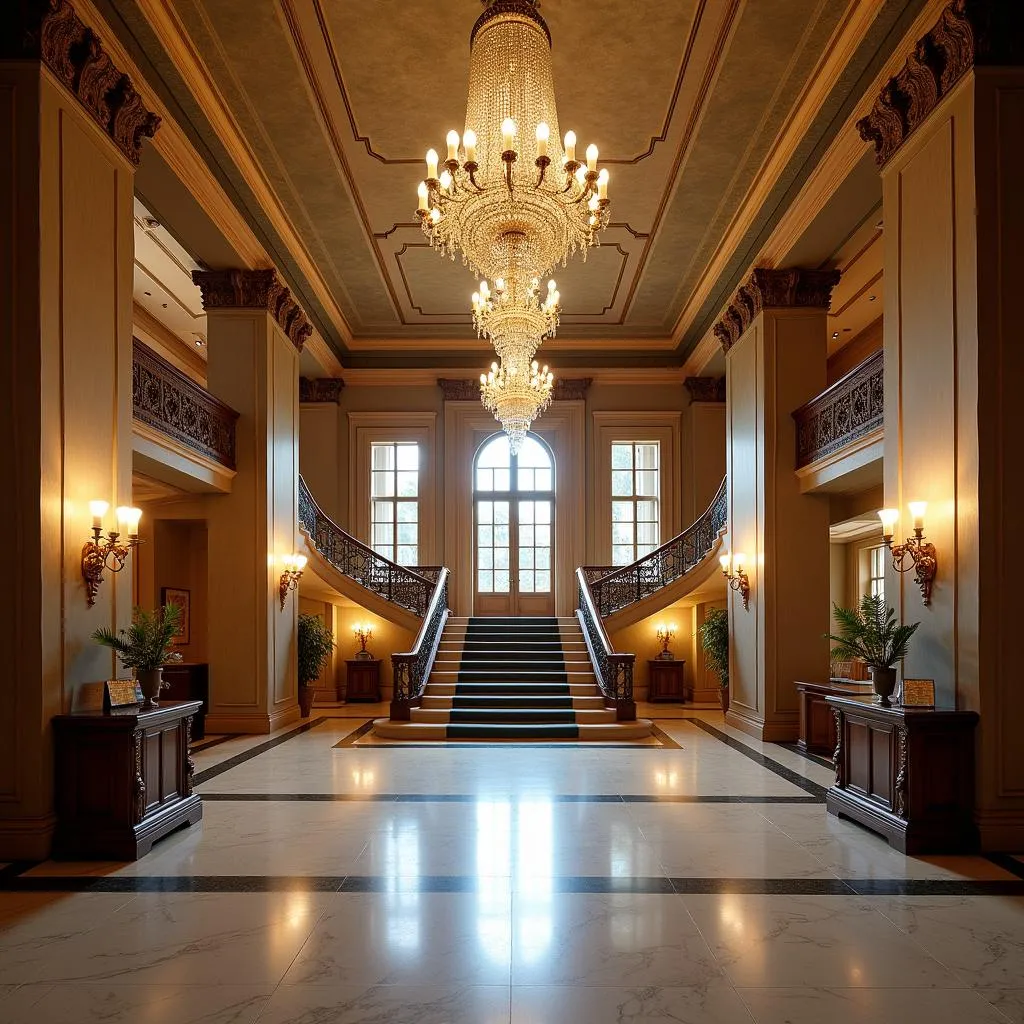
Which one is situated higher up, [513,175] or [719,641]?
[513,175]

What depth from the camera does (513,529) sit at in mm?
16453

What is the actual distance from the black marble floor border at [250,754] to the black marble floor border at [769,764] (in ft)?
16.7

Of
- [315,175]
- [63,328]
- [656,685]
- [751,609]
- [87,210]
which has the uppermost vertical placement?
[315,175]

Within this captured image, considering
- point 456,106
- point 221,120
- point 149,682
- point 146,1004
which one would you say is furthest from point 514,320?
point 146,1004

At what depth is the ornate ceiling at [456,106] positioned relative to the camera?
7.18 m

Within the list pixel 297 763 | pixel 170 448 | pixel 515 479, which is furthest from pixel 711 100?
pixel 515 479

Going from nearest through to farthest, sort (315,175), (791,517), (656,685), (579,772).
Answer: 1. (579,772)
2. (315,175)
3. (791,517)
4. (656,685)

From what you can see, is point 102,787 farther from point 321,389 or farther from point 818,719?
point 321,389

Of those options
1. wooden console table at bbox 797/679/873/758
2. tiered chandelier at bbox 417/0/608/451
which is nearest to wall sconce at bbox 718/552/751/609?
wooden console table at bbox 797/679/873/758

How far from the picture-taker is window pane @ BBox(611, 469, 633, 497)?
1641 centimetres

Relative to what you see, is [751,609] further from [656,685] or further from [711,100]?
[711,100]

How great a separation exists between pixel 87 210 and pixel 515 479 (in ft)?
35.4

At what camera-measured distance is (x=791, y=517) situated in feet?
35.0

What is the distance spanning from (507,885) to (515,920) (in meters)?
0.55
